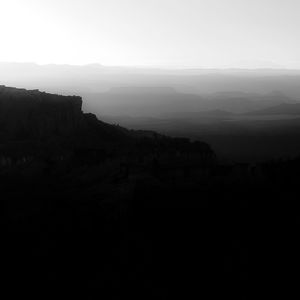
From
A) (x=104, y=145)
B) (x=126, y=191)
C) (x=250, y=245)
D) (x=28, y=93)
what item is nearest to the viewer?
(x=250, y=245)

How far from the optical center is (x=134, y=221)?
94.8 metres

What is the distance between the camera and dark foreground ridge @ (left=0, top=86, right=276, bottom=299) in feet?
262

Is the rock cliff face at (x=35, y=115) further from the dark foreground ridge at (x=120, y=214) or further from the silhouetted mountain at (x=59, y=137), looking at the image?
the dark foreground ridge at (x=120, y=214)

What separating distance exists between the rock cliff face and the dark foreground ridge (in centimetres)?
38

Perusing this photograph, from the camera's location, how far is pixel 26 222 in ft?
306

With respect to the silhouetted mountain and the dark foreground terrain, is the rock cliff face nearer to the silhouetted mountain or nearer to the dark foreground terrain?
the silhouetted mountain

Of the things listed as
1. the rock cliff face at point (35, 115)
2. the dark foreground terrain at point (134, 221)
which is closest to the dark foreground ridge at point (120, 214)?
the dark foreground terrain at point (134, 221)

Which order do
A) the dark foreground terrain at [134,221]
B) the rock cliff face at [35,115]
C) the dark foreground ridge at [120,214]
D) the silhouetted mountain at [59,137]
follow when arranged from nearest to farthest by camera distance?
the dark foreground terrain at [134,221] → the dark foreground ridge at [120,214] → the silhouetted mountain at [59,137] → the rock cliff face at [35,115]

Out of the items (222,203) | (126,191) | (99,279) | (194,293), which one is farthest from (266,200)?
(99,279)

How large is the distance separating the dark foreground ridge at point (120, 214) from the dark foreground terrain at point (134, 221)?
0.22 metres

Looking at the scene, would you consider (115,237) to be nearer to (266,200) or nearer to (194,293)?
(194,293)

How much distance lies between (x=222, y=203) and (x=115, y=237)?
22895mm

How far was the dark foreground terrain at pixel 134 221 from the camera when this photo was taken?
Result: 79750 millimetres

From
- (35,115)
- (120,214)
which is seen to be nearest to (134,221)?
(120,214)
